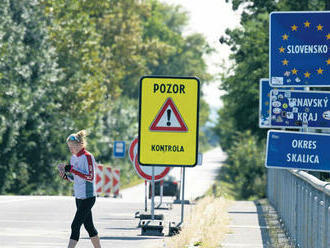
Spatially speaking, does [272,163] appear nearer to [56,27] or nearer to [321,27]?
[321,27]

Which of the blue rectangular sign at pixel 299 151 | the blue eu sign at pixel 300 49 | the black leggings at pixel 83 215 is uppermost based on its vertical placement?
the blue eu sign at pixel 300 49

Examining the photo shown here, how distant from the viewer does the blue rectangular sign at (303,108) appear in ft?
35.8

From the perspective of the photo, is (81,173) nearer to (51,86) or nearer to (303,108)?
(303,108)

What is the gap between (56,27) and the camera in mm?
48312

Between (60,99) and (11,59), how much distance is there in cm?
676

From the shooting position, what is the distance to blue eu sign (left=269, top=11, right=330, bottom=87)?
35.7 feet

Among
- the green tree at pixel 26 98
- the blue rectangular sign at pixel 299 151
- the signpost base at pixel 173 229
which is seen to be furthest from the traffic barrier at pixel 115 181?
the blue rectangular sign at pixel 299 151

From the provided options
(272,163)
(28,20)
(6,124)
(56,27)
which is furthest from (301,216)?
(56,27)

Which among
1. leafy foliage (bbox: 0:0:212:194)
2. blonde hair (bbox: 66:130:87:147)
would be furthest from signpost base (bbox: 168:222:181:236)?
leafy foliage (bbox: 0:0:212:194)

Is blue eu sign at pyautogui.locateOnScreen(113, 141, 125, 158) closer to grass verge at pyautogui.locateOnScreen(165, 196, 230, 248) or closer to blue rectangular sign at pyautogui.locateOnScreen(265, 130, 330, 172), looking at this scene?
grass verge at pyautogui.locateOnScreen(165, 196, 230, 248)

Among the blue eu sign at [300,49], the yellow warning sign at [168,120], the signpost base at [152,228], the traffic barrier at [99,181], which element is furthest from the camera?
the traffic barrier at [99,181]

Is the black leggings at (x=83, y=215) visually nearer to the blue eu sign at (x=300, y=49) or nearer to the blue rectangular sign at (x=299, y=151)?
the blue rectangular sign at (x=299, y=151)

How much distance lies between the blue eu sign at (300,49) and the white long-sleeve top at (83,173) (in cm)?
247

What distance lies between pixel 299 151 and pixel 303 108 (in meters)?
0.78
